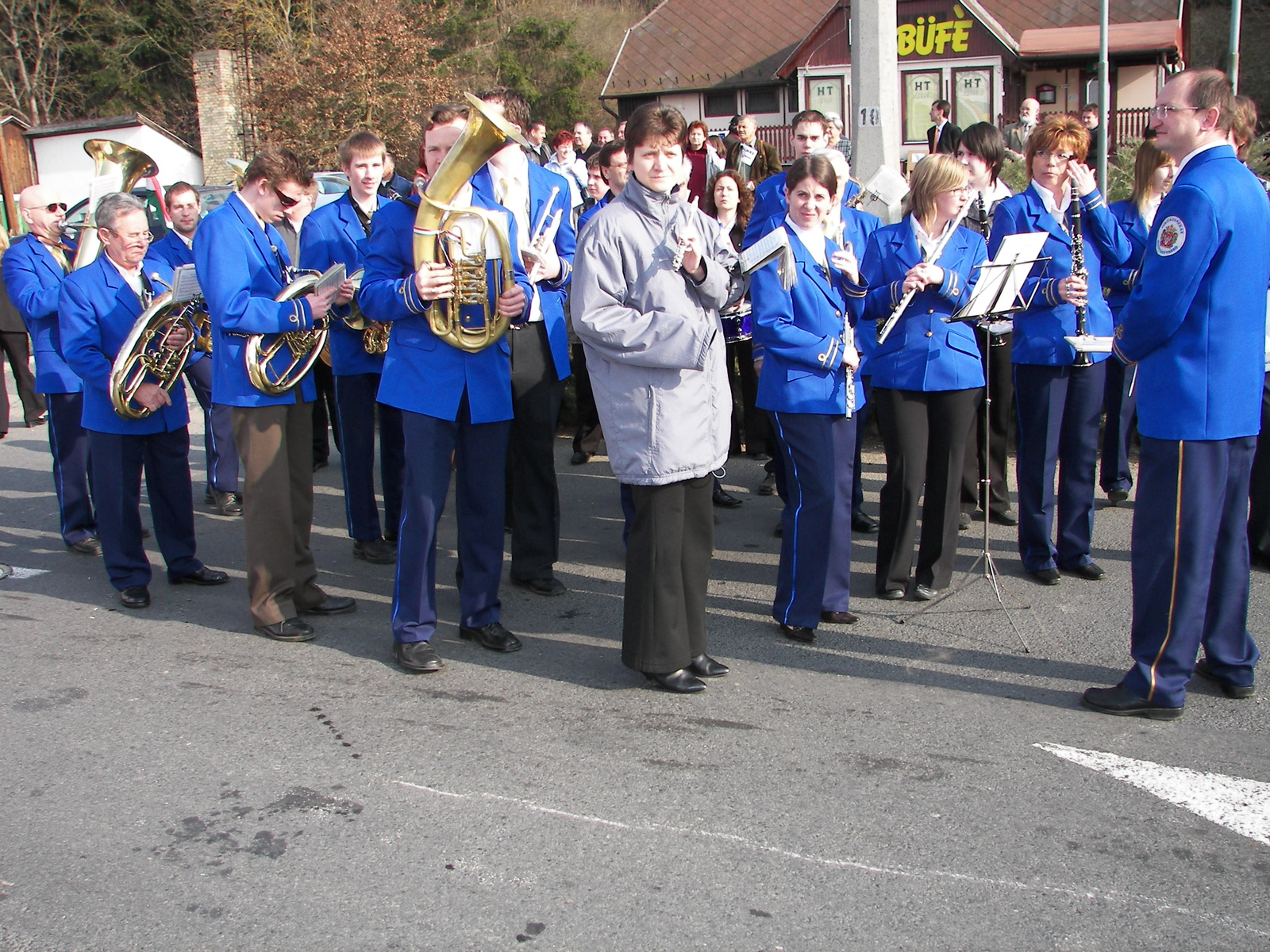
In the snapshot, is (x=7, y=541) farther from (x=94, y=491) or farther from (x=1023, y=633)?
(x=1023, y=633)

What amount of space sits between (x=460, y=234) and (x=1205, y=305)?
8.59ft

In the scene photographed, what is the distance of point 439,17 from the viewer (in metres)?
31.0

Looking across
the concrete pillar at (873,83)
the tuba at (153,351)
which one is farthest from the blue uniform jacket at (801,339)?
the concrete pillar at (873,83)

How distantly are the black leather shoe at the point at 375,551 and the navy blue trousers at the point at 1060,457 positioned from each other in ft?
10.8

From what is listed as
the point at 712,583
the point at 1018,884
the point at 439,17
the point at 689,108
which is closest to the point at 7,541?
the point at 712,583

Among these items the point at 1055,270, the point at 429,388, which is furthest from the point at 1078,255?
the point at 429,388

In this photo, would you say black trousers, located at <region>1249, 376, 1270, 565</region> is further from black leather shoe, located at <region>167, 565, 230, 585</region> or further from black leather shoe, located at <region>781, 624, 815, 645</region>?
black leather shoe, located at <region>167, 565, 230, 585</region>

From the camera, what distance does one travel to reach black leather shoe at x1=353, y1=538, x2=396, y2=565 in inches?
246

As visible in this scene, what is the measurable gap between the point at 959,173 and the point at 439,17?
28981 millimetres

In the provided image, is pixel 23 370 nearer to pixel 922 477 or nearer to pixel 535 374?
pixel 535 374

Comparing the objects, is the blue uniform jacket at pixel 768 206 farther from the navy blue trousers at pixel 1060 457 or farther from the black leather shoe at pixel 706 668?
the black leather shoe at pixel 706 668

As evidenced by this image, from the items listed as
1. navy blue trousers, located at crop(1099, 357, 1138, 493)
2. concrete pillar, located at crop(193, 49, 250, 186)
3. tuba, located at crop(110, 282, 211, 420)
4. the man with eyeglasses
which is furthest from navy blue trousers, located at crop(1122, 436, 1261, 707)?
concrete pillar, located at crop(193, 49, 250, 186)

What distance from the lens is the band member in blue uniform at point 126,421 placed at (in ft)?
17.8

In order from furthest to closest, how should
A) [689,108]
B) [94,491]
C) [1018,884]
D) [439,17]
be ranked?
[689,108]
[439,17]
[94,491]
[1018,884]
